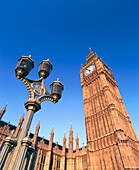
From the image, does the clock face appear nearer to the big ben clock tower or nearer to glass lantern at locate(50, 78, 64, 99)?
the big ben clock tower

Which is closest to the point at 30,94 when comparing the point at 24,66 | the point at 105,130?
the point at 24,66

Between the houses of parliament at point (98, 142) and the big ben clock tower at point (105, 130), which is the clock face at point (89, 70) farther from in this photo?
the houses of parliament at point (98, 142)

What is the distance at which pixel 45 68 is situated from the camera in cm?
639

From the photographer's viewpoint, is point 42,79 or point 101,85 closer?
point 42,79

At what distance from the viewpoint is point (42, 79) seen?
6.23 m

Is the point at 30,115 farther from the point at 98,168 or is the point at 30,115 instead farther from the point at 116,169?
the point at 98,168

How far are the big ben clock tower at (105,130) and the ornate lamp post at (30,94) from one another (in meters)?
20.1

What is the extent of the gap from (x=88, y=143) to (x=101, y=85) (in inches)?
606

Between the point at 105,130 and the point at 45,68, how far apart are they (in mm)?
24062

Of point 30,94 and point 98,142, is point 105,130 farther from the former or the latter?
point 30,94

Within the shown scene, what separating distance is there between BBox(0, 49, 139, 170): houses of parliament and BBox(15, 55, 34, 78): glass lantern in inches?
689

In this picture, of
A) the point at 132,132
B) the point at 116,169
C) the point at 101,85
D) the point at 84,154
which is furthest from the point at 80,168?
the point at 101,85

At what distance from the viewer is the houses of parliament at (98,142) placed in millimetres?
21734

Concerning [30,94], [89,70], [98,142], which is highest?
[89,70]
